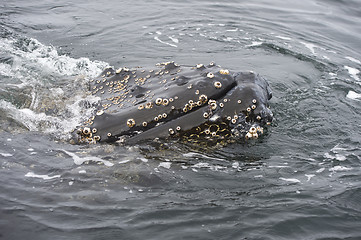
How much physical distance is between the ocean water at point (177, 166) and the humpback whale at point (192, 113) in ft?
0.68

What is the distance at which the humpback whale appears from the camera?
18.8 ft

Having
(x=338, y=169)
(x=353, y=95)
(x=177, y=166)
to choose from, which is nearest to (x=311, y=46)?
(x=353, y=95)

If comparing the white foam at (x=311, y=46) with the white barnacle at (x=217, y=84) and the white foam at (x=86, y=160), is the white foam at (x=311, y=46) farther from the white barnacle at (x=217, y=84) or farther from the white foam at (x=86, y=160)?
the white foam at (x=86, y=160)

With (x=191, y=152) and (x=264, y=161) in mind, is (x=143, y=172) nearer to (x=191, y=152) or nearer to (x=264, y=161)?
(x=191, y=152)

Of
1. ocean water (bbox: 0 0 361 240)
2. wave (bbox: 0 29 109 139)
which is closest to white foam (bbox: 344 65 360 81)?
ocean water (bbox: 0 0 361 240)

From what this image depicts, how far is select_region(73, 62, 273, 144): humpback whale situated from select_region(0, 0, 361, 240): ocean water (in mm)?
208

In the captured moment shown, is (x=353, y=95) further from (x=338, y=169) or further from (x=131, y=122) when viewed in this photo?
(x=131, y=122)

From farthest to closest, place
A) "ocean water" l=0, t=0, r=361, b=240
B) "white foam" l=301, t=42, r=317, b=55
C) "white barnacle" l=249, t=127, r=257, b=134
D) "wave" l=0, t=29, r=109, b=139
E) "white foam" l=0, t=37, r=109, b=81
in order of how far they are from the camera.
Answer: "white foam" l=301, t=42, r=317, b=55
"white foam" l=0, t=37, r=109, b=81
"wave" l=0, t=29, r=109, b=139
"white barnacle" l=249, t=127, r=257, b=134
"ocean water" l=0, t=0, r=361, b=240

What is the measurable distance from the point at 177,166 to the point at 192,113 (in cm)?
78

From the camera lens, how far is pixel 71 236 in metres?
4.36

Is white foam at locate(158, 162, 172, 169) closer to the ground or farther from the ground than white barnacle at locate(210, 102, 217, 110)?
closer to the ground

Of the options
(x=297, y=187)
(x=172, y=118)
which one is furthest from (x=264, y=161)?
(x=172, y=118)

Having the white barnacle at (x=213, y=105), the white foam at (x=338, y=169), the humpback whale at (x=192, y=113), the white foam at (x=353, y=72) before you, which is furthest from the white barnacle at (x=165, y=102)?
the white foam at (x=353, y=72)

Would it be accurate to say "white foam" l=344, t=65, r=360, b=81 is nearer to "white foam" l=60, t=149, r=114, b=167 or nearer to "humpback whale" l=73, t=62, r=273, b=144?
"humpback whale" l=73, t=62, r=273, b=144
